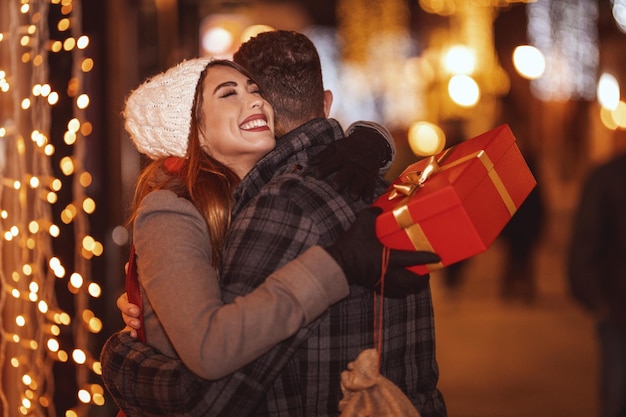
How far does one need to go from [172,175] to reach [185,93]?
0.80 feet

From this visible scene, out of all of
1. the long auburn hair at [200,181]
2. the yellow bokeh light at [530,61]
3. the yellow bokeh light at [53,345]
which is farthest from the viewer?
the yellow bokeh light at [530,61]

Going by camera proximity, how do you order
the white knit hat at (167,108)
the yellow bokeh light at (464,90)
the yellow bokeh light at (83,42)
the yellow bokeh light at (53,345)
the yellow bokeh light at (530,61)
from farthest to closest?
the yellow bokeh light at (530,61)
the yellow bokeh light at (464,90)
the yellow bokeh light at (53,345)
the yellow bokeh light at (83,42)
the white knit hat at (167,108)

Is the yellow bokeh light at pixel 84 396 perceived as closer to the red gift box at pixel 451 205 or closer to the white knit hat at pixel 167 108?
the white knit hat at pixel 167 108

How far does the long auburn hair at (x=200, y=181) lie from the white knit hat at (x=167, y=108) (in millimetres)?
23

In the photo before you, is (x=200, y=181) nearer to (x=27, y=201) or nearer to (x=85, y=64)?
(x=27, y=201)

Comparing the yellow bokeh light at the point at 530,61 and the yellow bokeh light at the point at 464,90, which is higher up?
the yellow bokeh light at the point at 530,61

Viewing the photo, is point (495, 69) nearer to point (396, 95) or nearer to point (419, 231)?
point (396, 95)

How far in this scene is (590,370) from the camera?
7207 millimetres

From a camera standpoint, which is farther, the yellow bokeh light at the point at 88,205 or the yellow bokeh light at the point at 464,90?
the yellow bokeh light at the point at 464,90

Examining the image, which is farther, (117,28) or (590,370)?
(590,370)

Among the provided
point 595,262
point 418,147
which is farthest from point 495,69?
point 595,262

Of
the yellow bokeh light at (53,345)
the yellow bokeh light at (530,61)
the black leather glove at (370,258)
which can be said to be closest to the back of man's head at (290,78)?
the black leather glove at (370,258)

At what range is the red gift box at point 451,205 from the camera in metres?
1.97

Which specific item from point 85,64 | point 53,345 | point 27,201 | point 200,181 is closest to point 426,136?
point 85,64
